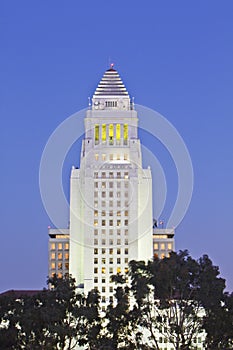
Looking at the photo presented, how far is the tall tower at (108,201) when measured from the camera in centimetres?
18362

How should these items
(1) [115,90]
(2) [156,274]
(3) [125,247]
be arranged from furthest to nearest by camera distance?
(1) [115,90]
(3) [125,247]
(2) [156,274]

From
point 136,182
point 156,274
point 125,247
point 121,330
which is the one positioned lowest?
point 121,330

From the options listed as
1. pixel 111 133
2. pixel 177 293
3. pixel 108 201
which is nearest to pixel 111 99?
pixel 111 133

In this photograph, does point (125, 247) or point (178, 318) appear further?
point (125, 247)

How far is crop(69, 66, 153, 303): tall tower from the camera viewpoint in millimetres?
183625

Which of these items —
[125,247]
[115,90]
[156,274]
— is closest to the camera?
[156,274]

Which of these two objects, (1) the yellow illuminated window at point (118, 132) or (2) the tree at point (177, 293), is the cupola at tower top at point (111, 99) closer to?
(1) the yellow illuminated window at point (118, 132)

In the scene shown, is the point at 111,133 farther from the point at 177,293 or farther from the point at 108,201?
the point at 177,293

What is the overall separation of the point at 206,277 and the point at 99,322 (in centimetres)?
1327

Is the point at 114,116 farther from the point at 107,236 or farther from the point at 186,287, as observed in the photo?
the point at 186,287

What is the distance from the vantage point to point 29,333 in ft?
282

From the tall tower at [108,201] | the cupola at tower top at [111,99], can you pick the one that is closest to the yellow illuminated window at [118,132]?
the tall tower at [108,201]

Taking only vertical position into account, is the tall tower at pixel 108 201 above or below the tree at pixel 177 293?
above

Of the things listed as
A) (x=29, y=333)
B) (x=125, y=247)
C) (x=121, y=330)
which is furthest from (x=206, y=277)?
(x=125, y=247)
